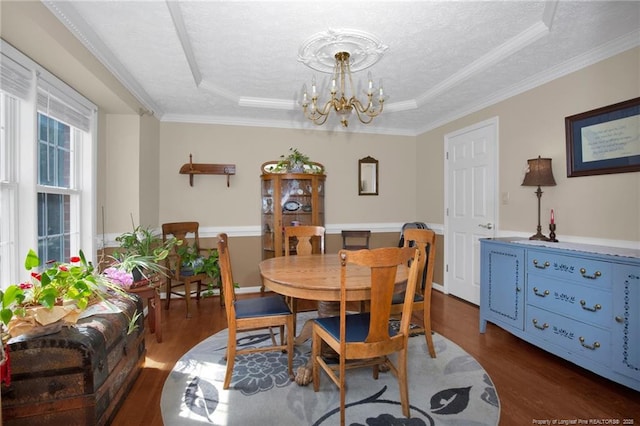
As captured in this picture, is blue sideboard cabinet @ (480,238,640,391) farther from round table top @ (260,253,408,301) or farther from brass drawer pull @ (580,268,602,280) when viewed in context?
round table top @ (260,253,408,301)

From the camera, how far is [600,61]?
A: 2.50m

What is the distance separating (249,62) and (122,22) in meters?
1.00

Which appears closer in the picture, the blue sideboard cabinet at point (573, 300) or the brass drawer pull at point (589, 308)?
the blue sideboard cabinet at point (573, 300)

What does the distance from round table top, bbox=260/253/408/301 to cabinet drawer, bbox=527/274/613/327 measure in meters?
1.05

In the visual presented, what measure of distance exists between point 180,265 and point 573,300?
11.6ft

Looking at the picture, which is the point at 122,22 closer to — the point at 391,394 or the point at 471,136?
the point at 391,394

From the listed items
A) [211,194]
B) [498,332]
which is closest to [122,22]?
[211,194]

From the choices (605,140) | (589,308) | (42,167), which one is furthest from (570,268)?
(42,167)

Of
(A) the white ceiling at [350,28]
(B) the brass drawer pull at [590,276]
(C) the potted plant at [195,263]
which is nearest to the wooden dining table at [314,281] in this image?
(B) the brass drawer pull at [590,276]

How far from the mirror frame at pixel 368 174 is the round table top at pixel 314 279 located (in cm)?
228

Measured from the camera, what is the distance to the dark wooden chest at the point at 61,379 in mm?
1493

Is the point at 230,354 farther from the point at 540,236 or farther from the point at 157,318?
the point at 540,236

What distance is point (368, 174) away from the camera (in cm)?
475

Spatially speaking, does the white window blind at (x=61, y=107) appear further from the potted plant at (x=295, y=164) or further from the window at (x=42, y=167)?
the potted plant at (x=295, y=164)
